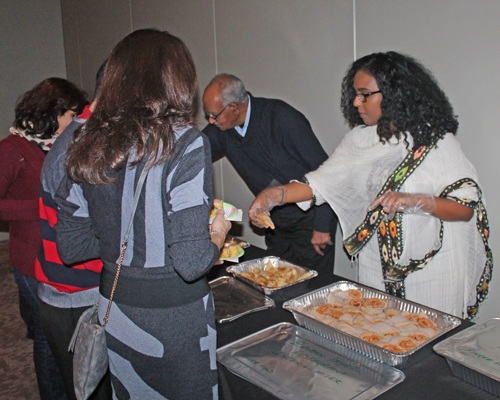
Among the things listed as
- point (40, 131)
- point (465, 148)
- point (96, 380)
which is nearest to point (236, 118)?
point (40, 131)

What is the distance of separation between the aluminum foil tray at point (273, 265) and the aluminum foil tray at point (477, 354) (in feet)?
1.88

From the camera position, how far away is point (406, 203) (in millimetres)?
1506

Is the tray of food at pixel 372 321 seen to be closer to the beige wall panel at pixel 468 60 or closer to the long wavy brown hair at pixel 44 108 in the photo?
the beige wall panel at pixel 468 60

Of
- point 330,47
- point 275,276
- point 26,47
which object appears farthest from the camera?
point 26,47

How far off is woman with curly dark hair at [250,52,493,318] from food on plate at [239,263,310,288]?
0.69ft

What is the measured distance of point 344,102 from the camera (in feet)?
6.49

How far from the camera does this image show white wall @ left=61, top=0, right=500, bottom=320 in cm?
199

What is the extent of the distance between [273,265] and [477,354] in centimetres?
93

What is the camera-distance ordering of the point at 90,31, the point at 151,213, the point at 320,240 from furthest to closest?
the point at 90,31
the point at 320,240
the point at 151,213

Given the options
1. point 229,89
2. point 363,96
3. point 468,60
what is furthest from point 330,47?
point 363,96

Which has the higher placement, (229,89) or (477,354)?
(229,89)

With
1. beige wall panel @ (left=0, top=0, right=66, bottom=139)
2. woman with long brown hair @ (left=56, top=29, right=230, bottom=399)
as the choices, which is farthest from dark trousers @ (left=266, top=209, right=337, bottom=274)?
beige wall panel @ (left=0, top=0, right=66, bottom=139)

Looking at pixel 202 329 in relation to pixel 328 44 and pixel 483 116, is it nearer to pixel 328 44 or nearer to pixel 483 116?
pixel 483 116

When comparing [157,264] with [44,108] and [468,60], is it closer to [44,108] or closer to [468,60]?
[44,108]
